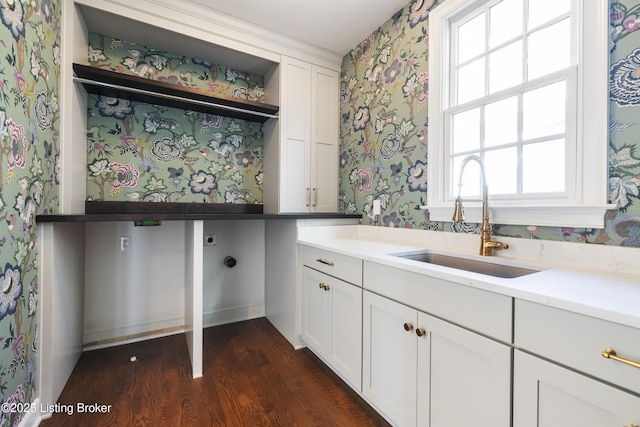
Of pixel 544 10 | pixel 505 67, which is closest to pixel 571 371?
pixel 505 67

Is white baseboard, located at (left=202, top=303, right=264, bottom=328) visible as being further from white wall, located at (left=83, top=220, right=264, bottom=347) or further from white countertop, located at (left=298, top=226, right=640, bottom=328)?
white countertop, located at (left=298, top=226, right=640, bottom=328)

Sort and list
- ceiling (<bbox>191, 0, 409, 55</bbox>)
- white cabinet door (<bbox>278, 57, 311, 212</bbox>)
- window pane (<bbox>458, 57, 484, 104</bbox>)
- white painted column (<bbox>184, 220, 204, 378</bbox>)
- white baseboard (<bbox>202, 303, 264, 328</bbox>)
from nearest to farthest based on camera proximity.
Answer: window pane (<bbox>458, 57, 484, 104</bbox>)
white painted column (<bbox>184, 220, 204, 378</bbox>)
ceiling (<bbox>191, 0, 409, 55</bbox>)
white cabinet door (<bbox>278, 57, 311, 212</bbox>)
white baseboard (<bbox>202, 303, 264, 328</bbox>)

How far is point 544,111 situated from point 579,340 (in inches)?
43.9

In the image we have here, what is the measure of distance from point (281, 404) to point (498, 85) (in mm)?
2088

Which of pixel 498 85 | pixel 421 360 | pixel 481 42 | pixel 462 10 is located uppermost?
pixel 462 10

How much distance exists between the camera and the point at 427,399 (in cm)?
111

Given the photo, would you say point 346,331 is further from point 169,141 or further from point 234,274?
point 169,141

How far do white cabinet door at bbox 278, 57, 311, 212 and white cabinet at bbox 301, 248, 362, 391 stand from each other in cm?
68

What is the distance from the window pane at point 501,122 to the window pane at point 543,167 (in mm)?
120

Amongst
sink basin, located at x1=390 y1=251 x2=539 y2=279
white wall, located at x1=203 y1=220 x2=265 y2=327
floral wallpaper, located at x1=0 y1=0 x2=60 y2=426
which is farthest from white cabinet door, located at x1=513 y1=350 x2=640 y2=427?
white wall, located at x1=203 y1=220 x2=265 y2=327

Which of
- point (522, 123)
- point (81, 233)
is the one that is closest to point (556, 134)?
point (522, 123)

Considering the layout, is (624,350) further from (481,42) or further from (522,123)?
(481,42)

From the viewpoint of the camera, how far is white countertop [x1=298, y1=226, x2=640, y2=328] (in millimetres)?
710

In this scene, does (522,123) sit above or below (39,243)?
above
